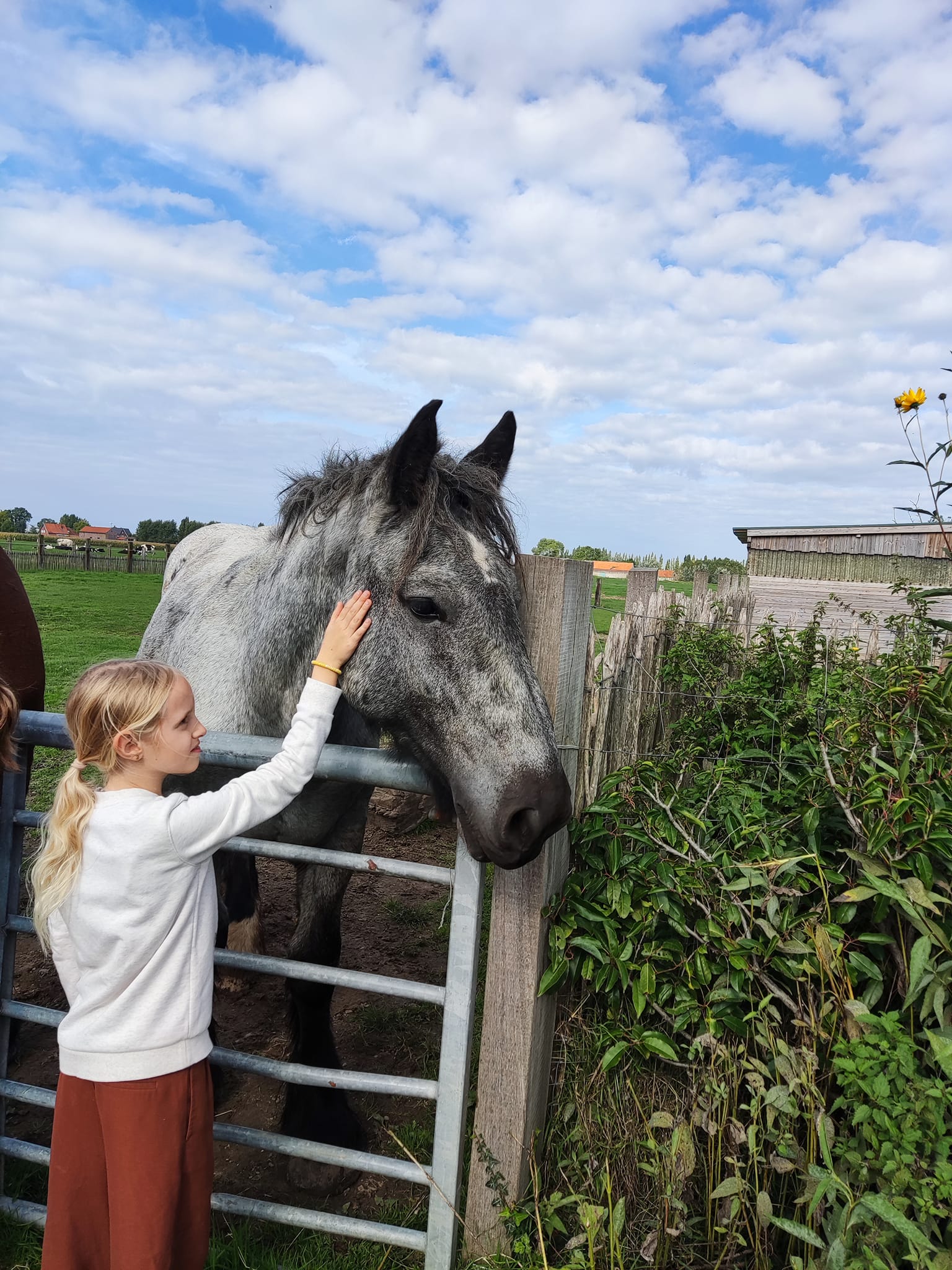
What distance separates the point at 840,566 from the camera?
11852 mm

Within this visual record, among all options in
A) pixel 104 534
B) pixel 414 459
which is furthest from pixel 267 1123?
pixel 104 534

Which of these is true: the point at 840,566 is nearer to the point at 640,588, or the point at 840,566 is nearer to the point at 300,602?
the point at 640,588

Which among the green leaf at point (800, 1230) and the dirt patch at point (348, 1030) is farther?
the dirt patch at point (348, 1030)

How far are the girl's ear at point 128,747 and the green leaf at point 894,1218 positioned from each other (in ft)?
6.02

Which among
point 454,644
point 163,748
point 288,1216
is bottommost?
point 288,1216

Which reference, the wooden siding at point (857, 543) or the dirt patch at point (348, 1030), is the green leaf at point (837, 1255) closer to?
the dirt patch at point (348, 1030)

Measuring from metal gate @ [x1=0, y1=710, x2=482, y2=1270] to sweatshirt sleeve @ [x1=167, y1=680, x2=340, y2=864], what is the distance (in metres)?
0.19

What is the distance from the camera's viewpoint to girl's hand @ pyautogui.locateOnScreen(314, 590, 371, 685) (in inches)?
83.8

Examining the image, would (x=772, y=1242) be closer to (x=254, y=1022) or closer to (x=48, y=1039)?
(x=254, y=1022)

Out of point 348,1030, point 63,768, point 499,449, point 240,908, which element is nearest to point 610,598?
point 63,768

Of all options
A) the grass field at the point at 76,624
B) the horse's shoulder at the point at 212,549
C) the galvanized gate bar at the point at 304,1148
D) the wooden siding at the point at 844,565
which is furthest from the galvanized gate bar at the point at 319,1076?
the wooden siding at the point at 844,565

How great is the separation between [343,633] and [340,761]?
1.21 feet

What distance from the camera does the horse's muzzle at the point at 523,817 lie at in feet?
6.01

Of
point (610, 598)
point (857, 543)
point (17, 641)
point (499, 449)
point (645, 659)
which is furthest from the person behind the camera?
point (610, 598)
